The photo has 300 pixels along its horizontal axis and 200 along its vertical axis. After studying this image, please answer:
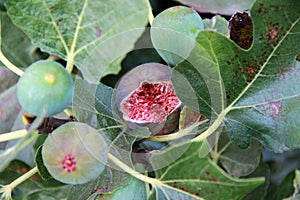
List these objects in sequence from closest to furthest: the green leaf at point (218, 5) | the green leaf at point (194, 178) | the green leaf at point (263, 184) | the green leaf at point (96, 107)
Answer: the green leaf at point (194, 178), the green leaf at point (96, 107), the green leaf at point (218, 5), the green leaf at point (263, 184)

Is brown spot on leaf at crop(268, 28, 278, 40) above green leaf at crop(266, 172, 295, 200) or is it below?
above

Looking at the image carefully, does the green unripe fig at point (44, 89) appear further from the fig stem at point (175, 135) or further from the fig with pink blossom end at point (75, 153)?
the fig stem at point (175, 135)

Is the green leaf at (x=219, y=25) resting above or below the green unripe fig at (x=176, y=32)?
below

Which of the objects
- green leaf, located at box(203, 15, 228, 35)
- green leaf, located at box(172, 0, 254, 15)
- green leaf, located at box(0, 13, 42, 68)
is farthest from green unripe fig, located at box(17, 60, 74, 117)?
green leaf, located at box(0, 13, 42, 68)

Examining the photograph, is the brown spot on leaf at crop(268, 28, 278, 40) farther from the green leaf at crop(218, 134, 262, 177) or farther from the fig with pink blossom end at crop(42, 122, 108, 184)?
the green leaf at crop(218, 134, 262, 177)

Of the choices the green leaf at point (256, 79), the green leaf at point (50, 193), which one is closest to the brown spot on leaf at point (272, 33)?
the green leaf at point (256, 79)

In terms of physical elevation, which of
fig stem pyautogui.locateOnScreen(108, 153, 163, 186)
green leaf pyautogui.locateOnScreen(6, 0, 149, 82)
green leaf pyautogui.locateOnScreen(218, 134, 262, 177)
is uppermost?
green leaf pyautogui.locateOnScreen(6, 0, 149, 82)

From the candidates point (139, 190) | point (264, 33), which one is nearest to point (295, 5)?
point (264, 33)

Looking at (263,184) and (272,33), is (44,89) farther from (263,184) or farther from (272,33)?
(263,184)
